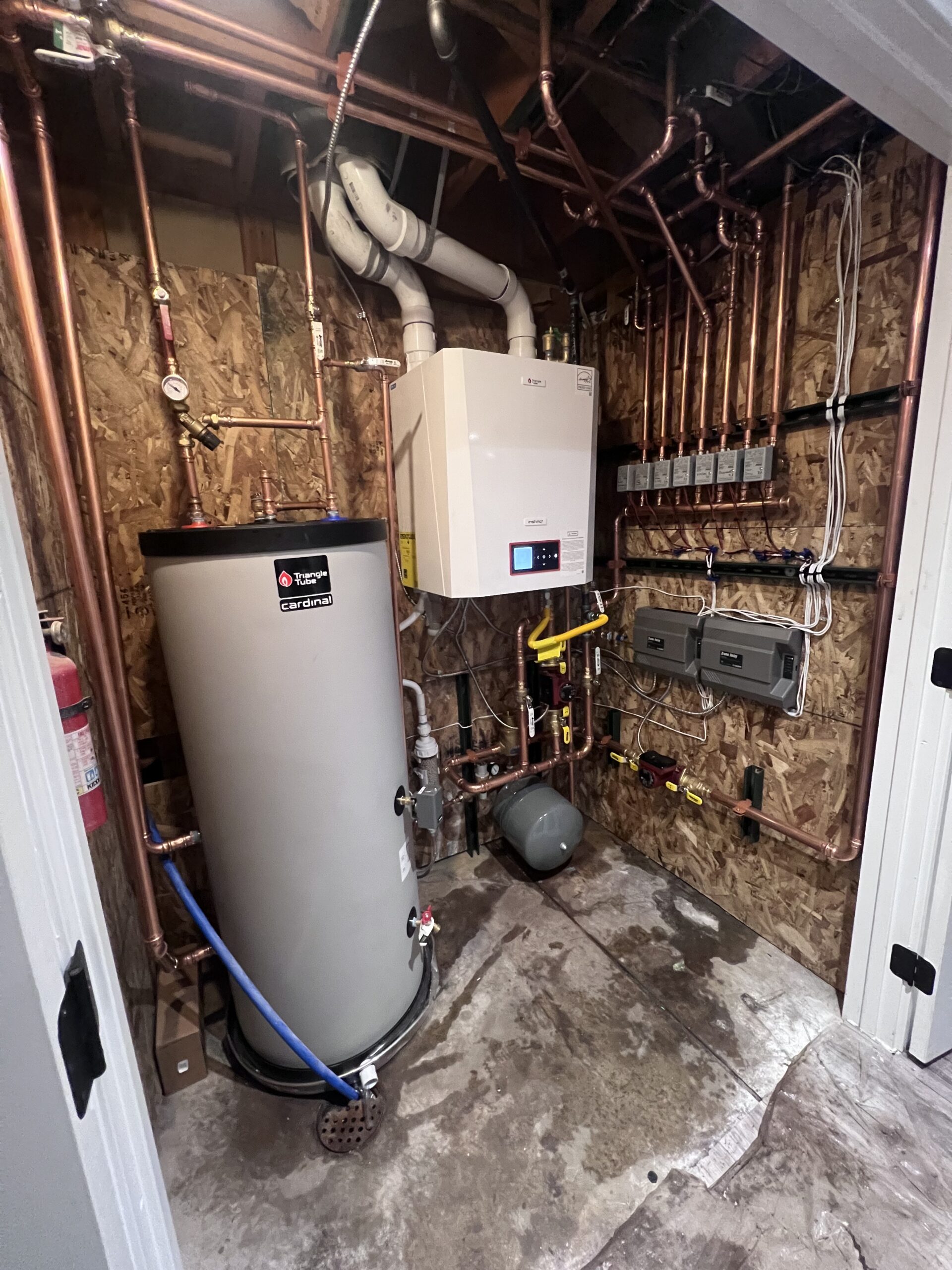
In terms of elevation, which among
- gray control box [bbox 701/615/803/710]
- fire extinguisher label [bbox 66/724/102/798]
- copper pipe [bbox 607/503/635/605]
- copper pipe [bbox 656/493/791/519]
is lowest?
gray control box [bbox 701/615/803/710]

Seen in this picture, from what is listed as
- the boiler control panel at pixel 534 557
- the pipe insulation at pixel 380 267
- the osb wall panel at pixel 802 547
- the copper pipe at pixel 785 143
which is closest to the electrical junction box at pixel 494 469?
the boiler control panel at pixel 534 557

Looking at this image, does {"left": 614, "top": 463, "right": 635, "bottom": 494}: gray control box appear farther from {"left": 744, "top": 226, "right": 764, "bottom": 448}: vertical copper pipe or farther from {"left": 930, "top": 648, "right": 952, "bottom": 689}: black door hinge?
{"left": 930, "top": 648, "right": 952, "bottom": 689}: black door hinge

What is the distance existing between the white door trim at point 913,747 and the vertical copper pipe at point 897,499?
23mm

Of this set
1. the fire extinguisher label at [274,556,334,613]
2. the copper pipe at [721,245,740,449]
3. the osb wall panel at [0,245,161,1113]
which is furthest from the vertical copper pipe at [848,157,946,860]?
the osb wall panel at [0,245,161,1113]

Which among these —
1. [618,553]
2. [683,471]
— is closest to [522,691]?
[618,553]

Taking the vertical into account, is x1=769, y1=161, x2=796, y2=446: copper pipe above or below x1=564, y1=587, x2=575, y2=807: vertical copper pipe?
above

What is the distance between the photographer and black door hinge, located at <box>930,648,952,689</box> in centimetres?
117

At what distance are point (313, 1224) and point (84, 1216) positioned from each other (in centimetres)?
108

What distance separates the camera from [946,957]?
4.22 ft

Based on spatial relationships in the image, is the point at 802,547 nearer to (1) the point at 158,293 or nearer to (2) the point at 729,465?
(2) the point at 729,465

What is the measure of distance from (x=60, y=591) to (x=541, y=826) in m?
1.67

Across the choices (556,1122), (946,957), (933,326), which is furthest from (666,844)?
(933,326)

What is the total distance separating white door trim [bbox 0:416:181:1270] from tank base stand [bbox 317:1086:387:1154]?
0.90m

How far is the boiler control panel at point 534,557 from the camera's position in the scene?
5.31 feet
